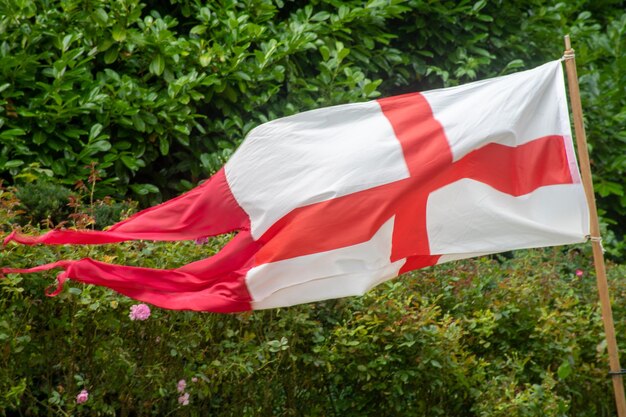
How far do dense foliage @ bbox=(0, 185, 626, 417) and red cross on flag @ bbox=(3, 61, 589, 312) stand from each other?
1.20ft

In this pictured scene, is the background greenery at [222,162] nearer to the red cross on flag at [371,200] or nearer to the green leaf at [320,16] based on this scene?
the green leaf at [320,16]

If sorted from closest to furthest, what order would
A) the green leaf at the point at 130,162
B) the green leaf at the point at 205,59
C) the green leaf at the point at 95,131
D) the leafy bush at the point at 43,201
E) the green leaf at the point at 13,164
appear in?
1. the leafy bush at the point at 43,201
2. the green leaf at the point at 13,164
3. the green leaf at the point at 95,131
4. the green leaf at the point at 130,162
5. the green leaf at the point at 205,59

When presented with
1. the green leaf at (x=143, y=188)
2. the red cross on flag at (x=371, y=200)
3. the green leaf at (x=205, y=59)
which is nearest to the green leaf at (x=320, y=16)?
the green leaf at (x=205, y=59)

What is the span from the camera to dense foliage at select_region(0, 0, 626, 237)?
5902 mm

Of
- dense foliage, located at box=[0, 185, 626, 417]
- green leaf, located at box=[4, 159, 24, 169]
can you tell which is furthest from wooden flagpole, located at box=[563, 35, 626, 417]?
green leaf, located at box=[4, 159, 24, 169]

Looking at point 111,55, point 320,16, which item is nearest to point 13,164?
point 111,55

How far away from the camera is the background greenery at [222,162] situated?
3938 millimetres

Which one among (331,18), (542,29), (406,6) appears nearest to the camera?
(331,18)

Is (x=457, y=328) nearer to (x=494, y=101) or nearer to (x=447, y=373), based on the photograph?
(x=447, y=373)

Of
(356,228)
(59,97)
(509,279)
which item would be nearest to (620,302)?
(509,279)

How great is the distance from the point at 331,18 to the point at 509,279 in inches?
102

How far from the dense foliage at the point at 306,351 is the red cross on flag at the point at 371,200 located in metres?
0.37

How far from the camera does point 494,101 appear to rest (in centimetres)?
385

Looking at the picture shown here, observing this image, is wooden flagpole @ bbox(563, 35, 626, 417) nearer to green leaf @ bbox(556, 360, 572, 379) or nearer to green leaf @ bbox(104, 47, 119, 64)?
green leaf @ bbox(556, 360, 572, 379)
